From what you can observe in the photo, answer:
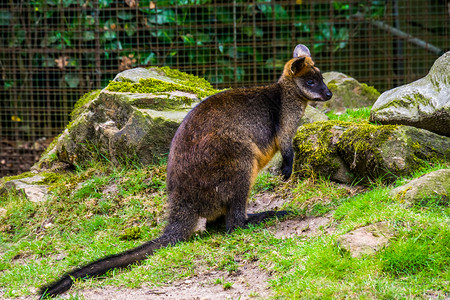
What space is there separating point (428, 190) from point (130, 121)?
4.25 m

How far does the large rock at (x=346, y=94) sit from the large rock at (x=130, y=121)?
8.01ft

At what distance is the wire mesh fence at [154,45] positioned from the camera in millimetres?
10523

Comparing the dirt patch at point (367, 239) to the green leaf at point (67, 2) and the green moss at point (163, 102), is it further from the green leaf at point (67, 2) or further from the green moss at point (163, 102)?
the green leaf at point (67, 2)

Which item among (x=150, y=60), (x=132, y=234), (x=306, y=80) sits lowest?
(x=132, y=234)

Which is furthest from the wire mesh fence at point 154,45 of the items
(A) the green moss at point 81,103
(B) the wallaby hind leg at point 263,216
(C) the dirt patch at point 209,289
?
(C) the dirt patch at point 209,289

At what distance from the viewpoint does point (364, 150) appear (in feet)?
19.0

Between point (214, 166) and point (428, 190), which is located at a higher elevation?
point (214, 166)

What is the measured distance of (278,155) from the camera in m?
7.44


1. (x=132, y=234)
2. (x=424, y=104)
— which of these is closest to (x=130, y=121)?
(x=132, y=234)

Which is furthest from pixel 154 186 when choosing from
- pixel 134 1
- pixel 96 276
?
pixel 134 1

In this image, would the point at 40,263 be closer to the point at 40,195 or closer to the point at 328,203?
the point at 40,195

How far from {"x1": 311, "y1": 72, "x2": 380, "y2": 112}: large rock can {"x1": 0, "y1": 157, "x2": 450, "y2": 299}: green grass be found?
316cm

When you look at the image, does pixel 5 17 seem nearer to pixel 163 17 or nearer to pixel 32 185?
pixel 163 17

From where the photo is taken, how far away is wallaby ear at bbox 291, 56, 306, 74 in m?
6.24
